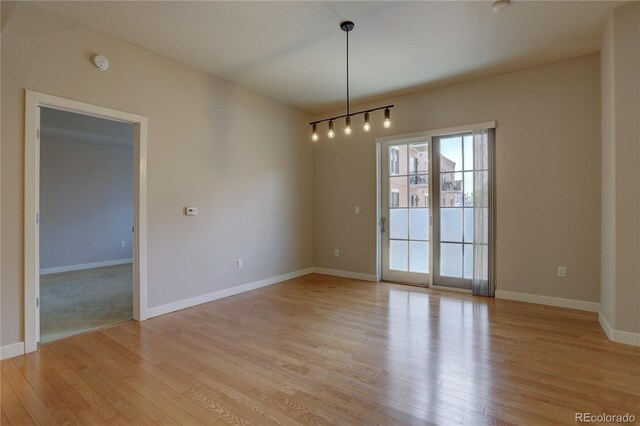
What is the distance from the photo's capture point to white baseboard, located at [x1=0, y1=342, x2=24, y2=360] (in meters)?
2.68

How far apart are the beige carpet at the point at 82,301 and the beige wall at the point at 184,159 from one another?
552 millimetres

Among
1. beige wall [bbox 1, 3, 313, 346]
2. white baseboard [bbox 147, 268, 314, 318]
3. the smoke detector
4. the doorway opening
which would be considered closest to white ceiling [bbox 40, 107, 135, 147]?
the doorway opening

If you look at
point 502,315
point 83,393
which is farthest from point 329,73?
point 83,393

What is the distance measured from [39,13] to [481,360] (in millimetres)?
5014

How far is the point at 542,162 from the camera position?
4.11m

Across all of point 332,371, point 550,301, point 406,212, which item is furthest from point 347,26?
point 550,301

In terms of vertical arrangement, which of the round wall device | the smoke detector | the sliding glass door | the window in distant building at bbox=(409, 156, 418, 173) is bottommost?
the sliding glass door

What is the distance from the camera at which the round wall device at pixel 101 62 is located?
3229 millimetres

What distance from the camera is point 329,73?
435 centimetres

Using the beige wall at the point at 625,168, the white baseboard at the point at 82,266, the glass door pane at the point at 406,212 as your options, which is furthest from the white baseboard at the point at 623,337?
the white baseboard at the point at 82,266
